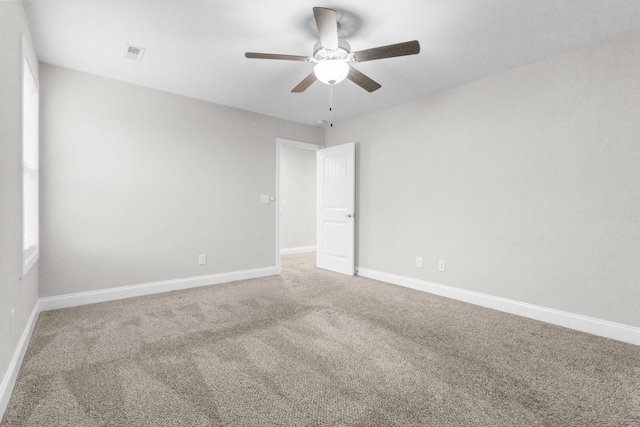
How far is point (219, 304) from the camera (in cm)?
314

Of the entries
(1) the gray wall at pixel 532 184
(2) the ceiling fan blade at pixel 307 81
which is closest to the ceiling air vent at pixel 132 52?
Answer: (2) the ceiling fan blade at pixel 307 81

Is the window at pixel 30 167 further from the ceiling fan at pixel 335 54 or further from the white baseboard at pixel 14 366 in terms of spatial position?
the ceiling fan at pixel 335 54

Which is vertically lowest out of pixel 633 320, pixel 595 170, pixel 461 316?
pixel 461 316

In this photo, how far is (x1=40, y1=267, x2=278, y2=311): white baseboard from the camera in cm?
297

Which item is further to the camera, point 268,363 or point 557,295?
point 557,295

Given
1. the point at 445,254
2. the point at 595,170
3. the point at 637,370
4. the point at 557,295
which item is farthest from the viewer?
the point at 445,254

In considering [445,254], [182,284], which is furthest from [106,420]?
[445,254]

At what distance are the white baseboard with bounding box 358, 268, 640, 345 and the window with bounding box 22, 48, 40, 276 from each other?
12.6ft

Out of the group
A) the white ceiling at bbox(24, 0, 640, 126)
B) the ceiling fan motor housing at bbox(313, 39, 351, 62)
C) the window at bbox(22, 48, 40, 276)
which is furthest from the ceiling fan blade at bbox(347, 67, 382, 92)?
the window at bbox(22, 48, 40, 276)

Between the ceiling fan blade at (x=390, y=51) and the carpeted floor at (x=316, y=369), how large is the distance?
82.4 inches

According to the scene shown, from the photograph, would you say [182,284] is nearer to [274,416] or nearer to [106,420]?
[106,420]

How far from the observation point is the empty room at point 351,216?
167cm

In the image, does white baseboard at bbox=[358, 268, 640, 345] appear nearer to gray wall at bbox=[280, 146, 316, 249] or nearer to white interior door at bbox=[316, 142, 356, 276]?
white interior door at bbox=[316, 142, 356, 276]

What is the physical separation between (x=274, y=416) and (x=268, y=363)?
51cm
